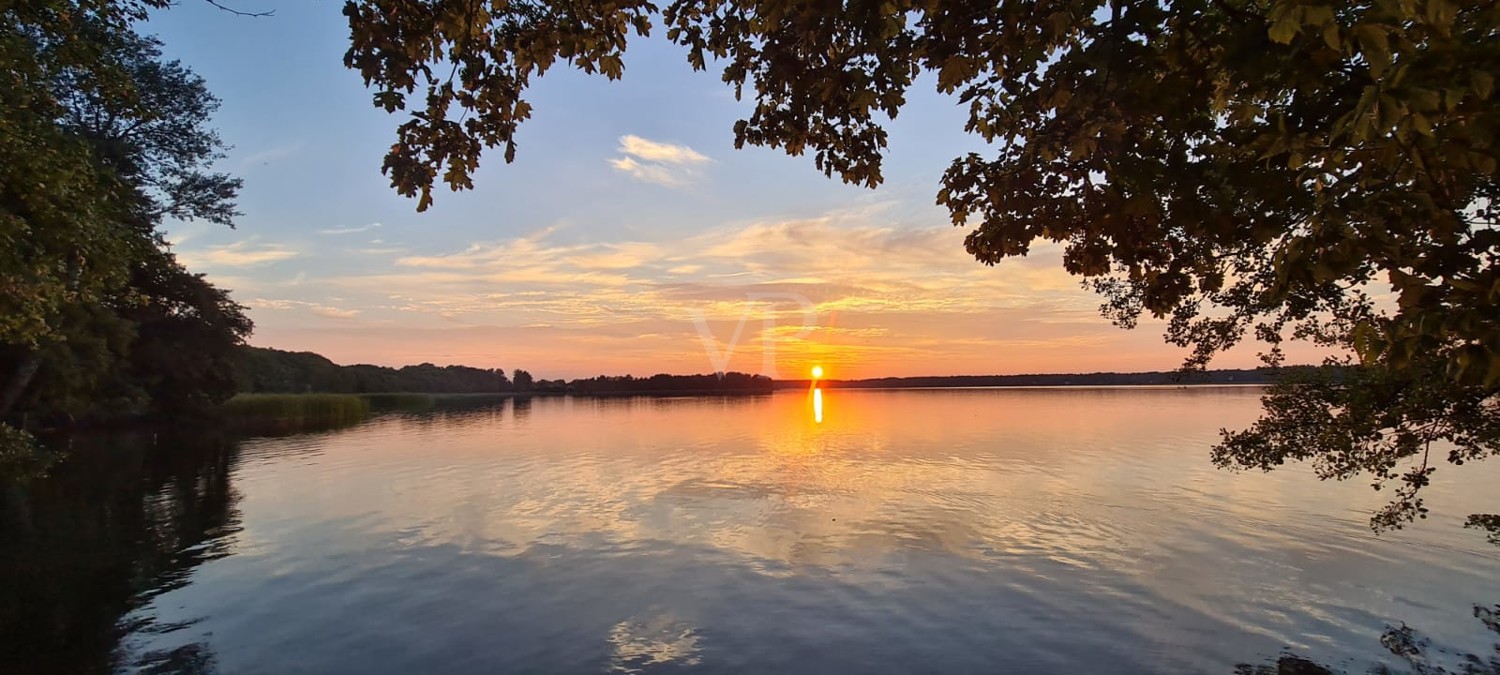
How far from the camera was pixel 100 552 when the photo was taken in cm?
1856

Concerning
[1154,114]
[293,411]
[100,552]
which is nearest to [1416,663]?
[1154,114]

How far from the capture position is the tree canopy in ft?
10.2

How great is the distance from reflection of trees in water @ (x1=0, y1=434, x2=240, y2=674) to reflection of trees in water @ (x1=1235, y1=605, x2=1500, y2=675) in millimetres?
17168

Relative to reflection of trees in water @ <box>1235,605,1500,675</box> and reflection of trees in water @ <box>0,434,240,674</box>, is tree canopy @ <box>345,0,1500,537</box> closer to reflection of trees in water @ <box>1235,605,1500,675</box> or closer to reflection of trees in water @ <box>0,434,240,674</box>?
reflection of trees in water @ <box>1235,605,1500,675</box>

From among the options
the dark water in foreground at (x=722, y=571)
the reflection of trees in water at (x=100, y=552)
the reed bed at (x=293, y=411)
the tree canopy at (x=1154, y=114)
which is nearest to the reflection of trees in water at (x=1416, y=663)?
the dark water in foreground at (x=722, y=571)

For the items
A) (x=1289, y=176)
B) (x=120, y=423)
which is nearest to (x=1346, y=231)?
(x=1289, y=176)

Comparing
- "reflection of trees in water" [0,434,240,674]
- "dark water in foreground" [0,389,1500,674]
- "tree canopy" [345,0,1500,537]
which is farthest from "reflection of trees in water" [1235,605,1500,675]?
"reflection of trees in water" [0,434,240,674]

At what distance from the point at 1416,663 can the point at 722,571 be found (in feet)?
42.0

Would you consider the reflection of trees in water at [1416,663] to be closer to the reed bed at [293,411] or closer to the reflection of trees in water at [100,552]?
the reflection of trees in water at [100,552]

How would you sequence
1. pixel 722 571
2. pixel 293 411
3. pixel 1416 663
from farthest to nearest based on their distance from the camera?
pixel 293 411
pixel 722 571
pixel 1416 663

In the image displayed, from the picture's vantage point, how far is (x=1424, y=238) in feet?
16.8

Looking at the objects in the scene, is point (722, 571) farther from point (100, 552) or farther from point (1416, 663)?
point (100, 552)

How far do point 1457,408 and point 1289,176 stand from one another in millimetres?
11579

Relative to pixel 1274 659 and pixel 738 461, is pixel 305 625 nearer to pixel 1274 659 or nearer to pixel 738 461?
pixel 1274 659
